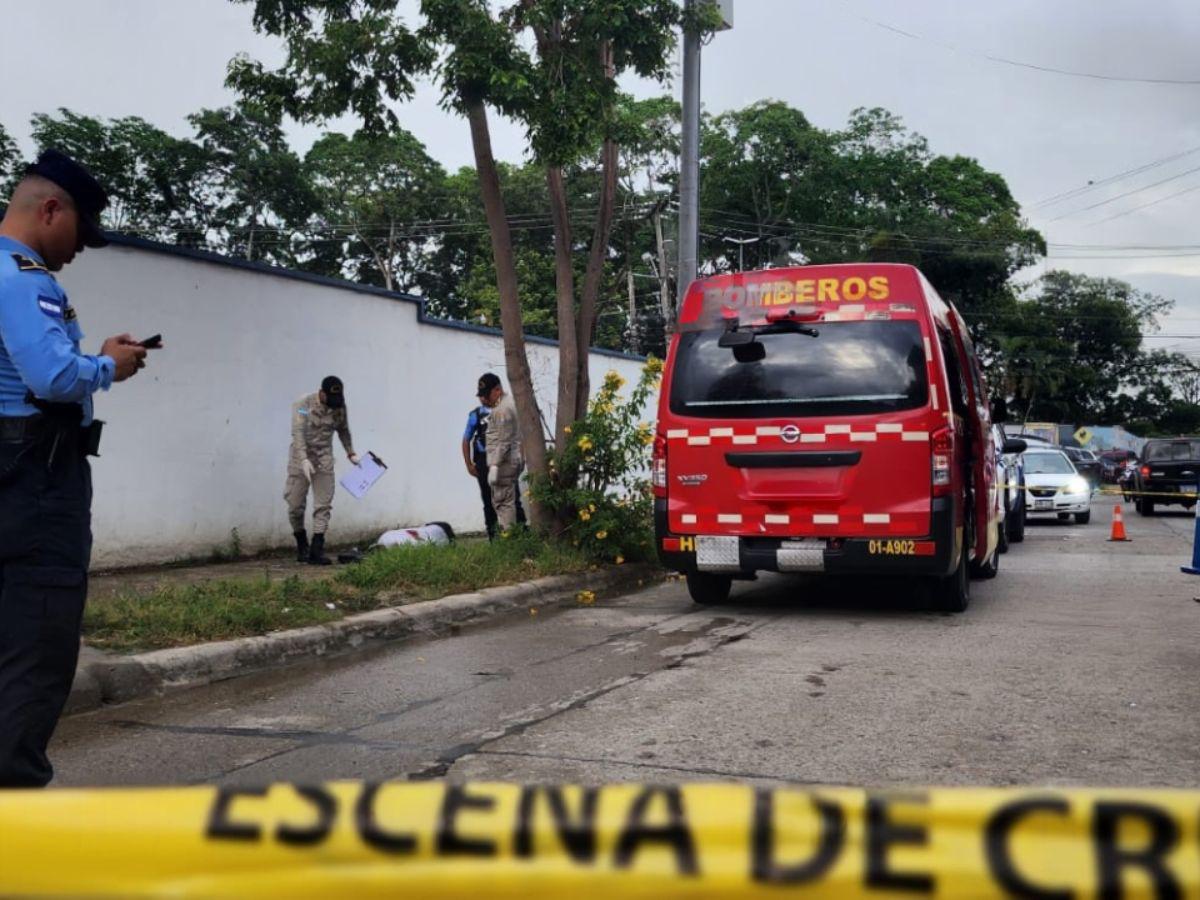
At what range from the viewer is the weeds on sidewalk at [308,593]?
6406 mm

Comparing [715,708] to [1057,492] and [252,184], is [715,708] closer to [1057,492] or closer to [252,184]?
[1057,492]

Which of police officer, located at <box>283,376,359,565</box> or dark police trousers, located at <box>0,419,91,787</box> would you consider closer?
dark police trousers, located at <box>0,419,91,787</box>

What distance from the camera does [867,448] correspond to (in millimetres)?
7766

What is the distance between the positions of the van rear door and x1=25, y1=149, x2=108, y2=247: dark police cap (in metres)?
5.51

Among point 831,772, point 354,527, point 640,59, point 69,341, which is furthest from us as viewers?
point 354,527

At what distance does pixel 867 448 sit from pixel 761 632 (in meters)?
1.45

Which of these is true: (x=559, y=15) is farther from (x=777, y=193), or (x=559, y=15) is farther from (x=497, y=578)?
(x=777, y=193)

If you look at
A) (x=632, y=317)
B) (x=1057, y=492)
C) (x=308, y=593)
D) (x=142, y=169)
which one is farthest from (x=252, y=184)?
(x=308, y=593)

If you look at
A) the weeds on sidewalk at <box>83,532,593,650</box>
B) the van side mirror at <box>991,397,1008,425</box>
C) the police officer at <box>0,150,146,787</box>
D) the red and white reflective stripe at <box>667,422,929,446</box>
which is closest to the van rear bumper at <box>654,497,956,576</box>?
the red and white reflective stripe at <box>667,422,929,446</box>

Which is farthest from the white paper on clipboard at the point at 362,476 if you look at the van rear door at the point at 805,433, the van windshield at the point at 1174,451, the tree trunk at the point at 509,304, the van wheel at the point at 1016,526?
the van windshield at the point at 1174,451

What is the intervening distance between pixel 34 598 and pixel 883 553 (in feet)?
19.5

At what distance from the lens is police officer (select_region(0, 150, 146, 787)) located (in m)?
2.81

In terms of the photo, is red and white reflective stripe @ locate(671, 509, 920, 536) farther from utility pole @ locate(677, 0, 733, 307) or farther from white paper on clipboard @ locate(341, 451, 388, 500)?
utility pole @ locate(677, 0, 733, 307)

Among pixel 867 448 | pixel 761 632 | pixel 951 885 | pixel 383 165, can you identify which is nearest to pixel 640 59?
pixel 867 448
